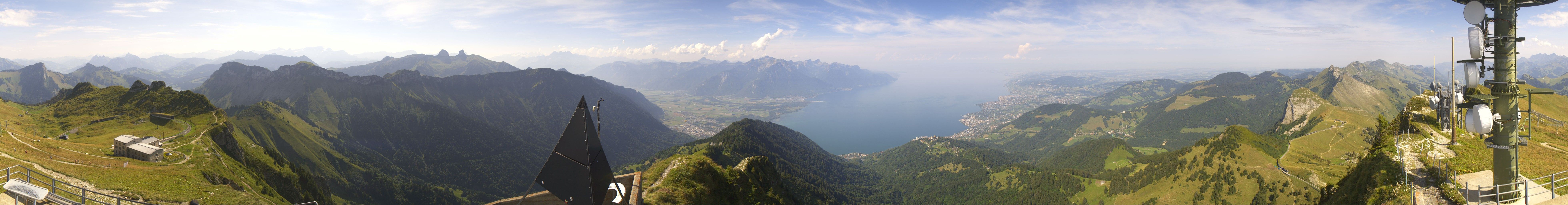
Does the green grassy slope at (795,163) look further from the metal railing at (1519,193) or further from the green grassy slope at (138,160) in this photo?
the metal railing at (1519,193)

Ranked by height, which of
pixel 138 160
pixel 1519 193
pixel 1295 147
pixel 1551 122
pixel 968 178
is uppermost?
pixel 1551 122

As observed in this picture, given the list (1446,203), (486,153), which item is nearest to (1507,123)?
(1446,203)

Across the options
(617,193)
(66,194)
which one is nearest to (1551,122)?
(617,193)

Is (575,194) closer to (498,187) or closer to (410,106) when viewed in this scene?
(498,187)

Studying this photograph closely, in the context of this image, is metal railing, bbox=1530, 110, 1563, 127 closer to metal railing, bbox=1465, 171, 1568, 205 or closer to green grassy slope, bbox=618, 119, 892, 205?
metal railing, bbox=1465, 171, 1568, 205

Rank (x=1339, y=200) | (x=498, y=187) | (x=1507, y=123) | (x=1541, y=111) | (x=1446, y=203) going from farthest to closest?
(x=498, y=187) < (x=1541, y=111) < (x=1339, y=200) < (x=1446, y=203) < (x=1507, y=123)

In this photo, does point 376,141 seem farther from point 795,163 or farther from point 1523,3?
point 1523,3

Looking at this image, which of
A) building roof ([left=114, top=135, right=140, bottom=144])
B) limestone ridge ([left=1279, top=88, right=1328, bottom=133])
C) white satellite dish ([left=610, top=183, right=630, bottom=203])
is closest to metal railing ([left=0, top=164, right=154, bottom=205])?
white satellite dish ([left=610, top=183, right=630, bottom=203])
